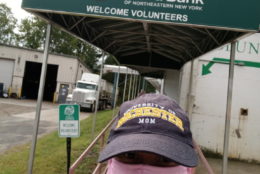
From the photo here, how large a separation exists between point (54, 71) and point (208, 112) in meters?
25.0

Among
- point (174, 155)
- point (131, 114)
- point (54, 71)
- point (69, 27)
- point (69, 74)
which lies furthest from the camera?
point (54, 71)

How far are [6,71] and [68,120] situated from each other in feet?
80.5

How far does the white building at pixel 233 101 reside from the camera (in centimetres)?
678

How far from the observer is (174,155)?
99cm

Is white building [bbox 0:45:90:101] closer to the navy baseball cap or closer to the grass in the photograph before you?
the grass

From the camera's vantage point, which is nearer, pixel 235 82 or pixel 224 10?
pixel 224 10

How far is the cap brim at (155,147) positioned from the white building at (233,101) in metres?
5.86

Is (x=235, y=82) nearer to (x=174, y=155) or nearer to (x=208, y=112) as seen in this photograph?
(x=208, y=112)

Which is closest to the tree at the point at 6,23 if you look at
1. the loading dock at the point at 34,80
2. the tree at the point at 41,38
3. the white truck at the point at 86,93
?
the tree at the point at 41,38

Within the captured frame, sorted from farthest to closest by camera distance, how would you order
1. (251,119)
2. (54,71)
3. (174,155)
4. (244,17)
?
1. (54,71)
2. (251,119)
3. (244,17)
4. (174,155)

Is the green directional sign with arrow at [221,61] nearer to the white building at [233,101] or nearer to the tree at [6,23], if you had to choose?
the white building at [233,101]

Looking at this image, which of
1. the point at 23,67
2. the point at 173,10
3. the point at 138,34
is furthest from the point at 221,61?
the point at 23,67

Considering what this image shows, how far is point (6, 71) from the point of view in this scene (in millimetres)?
25203

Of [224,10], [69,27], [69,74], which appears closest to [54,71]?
[69,74]
